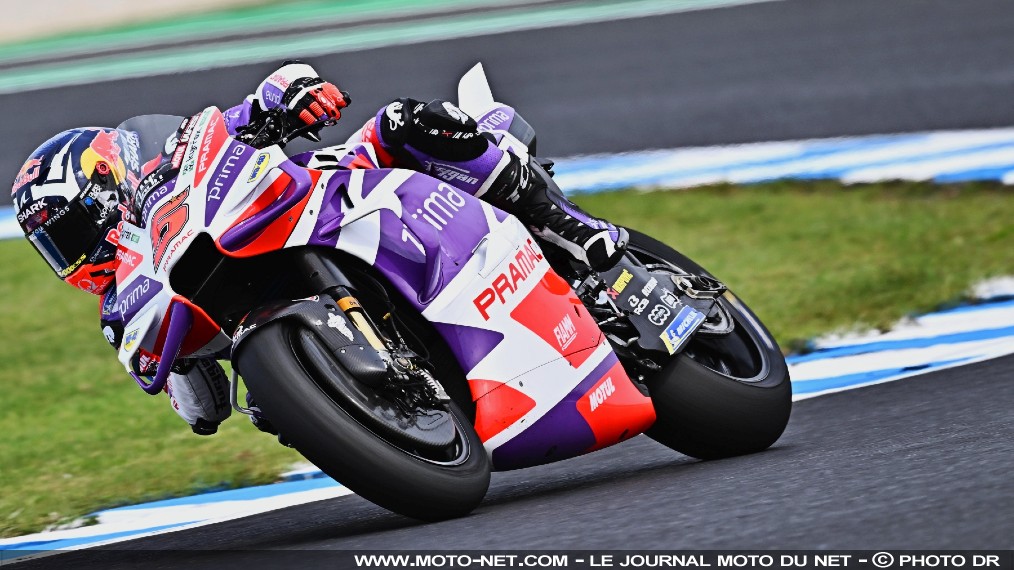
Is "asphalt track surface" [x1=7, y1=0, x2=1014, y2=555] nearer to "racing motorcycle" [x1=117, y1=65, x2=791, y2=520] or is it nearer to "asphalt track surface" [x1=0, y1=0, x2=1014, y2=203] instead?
"asphalt track surface" [x1=0, y1=0, x2=1014, y2=203]

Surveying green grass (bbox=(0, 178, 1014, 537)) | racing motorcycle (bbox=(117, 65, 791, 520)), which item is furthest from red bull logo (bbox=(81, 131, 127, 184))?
green grass (bbox=(0, 178, 1014, 537))

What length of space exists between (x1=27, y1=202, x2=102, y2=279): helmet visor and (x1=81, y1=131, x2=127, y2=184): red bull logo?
0.41ft

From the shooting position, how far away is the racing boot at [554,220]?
4.51 metres

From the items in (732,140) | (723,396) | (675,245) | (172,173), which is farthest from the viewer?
(732,140)

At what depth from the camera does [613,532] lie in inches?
131

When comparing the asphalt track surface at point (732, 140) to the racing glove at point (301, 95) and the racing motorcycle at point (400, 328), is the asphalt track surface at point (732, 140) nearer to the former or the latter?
the racing motorcycle at point (400, 328)

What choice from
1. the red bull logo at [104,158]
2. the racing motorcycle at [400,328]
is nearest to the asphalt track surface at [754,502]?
the racing motorcycle at [400,328]

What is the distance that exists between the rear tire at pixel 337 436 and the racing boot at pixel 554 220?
1078 millimetres

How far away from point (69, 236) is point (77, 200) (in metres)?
0.11

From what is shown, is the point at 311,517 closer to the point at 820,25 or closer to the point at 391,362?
the point at 391,362

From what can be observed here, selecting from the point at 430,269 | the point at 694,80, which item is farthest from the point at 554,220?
the point at 694,80

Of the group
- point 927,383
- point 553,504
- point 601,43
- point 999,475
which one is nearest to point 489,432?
point 553,504

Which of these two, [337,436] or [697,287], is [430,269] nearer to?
[337,436]

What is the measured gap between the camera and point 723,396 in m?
4.46
